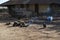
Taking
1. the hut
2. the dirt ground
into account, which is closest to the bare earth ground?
the dirt ground

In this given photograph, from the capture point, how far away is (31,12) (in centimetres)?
3350

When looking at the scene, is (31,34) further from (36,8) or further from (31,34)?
(36,8)

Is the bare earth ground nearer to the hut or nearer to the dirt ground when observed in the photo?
the dirt ground

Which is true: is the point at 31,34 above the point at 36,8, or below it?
above

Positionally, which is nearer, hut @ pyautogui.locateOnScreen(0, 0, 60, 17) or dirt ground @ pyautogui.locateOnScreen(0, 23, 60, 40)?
dirt ground @ pyautogui.locateOnScreen(0, 23, 60, 40)

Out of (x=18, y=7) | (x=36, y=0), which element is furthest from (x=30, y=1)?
(x=18, y=7)

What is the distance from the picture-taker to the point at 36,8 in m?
33.9

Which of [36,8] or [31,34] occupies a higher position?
[31,34]

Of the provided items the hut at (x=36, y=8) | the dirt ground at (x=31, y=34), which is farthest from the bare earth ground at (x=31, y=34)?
the hut at (x=36, y=8)

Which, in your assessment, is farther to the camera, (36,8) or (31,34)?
(36,8)

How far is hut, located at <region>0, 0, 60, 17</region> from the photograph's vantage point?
32.0 meters

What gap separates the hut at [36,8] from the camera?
105 feet

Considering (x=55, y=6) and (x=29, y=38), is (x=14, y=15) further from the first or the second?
(x=29, y=38)

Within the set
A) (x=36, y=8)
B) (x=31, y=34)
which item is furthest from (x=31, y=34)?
(x=36, y=8)
